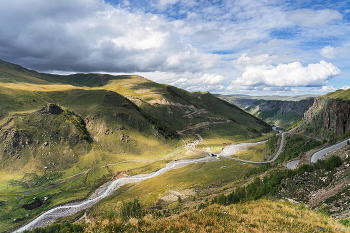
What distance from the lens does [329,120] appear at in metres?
85.9

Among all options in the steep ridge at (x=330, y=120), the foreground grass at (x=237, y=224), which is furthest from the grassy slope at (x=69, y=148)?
the foreground grass at (x=237, y=224)

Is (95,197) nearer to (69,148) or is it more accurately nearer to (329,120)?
(69,148)

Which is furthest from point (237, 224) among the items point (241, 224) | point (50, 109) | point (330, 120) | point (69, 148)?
point (50, 109)

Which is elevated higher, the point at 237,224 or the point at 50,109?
the point at 50,109

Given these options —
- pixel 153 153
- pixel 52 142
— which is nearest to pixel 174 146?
pixel 153 153

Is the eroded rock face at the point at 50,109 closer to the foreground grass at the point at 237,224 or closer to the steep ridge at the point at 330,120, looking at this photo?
the foreground grass at the point at 237,224

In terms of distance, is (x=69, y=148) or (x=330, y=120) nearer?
(x=330, y=120)

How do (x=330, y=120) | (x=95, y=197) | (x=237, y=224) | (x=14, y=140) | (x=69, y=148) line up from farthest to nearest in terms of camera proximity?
(x=69, y=148) → (x=14, y=140) → (x=330, y=120) → (x=95, y=197) → (x=237, y=224)

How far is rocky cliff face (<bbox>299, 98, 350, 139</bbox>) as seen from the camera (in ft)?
258

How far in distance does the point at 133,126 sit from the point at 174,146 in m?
41.1

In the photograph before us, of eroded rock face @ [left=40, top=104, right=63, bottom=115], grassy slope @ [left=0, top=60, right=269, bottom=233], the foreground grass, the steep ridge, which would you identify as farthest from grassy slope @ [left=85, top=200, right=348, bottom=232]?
eroded rock face @ [left=40, top=104, right=63, bottom=115]

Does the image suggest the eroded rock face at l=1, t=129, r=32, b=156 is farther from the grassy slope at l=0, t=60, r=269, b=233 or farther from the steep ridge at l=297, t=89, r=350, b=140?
the steep ridge at l=297, t=89, r=350, b=140

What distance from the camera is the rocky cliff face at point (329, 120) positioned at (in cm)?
7869

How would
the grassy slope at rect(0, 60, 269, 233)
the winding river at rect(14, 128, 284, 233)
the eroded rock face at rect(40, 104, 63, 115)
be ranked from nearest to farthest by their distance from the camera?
the winding river at rect(14, 128, 284, 233), the grassy slope at rect(0, 60, 269, 233), the eroded rock face at rect(40, 104, 63, 115)
